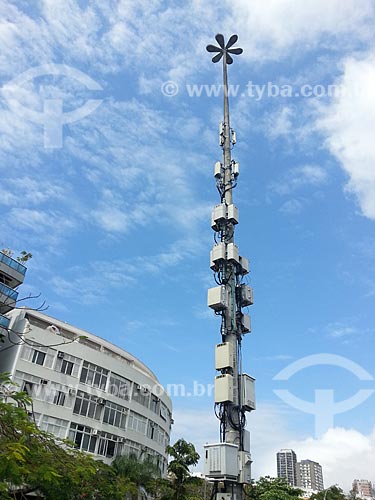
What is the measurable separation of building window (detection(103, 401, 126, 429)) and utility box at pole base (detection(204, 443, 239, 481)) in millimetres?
13223

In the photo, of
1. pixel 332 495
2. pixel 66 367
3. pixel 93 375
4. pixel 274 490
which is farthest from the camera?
pixel 332 495

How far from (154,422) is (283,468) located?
350 ft

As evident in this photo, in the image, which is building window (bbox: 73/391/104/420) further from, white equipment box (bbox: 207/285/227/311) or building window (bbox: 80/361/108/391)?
white equipment box (bbox: 207/285/227/311)

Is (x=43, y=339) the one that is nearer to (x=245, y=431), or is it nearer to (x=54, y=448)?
(x=245, y=431)

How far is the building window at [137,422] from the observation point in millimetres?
31127

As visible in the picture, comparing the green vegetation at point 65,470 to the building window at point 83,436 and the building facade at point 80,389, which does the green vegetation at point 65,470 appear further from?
the building facade at point 80,389

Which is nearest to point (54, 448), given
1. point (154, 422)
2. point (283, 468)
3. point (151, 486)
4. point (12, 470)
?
point (12, 470)

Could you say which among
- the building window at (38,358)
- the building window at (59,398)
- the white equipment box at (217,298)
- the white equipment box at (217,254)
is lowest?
the building window at (59,398)

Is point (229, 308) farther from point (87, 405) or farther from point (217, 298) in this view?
point (87, 405)

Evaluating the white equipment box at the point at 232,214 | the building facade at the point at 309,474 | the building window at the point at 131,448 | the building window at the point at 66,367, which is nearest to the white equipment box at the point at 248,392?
the white equipment box at the point at 232,214

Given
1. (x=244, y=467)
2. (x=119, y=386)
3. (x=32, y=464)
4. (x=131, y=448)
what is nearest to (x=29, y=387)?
(x=119, y=386)

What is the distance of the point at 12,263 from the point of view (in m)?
28.8

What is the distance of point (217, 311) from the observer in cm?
2089

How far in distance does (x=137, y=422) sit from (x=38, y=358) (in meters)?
9.59
